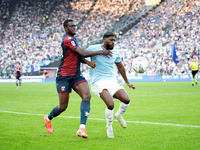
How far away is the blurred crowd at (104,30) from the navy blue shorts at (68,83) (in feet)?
94.2

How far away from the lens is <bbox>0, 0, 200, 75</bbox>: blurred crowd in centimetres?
3578

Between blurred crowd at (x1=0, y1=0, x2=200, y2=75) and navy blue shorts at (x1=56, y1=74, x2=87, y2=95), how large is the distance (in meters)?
28.7

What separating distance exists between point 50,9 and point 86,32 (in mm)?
9469

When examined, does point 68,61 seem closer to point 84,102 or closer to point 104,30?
point 84,102

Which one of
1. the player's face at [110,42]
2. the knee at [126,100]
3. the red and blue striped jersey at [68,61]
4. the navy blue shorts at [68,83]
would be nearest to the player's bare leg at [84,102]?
the navy blue shorts at [68,83]

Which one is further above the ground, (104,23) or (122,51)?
(104,23)

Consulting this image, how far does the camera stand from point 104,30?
146 feet

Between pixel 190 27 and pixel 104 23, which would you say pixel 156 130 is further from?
pixel 104 23

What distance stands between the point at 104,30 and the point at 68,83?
39195 millimetres

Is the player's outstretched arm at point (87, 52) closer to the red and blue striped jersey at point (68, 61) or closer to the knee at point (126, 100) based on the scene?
the red and blue striped jersey at point (68, 61)

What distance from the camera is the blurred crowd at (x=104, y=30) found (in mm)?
35781

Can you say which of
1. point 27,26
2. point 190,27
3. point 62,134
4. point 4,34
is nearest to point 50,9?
point 27,26

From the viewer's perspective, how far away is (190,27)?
3641 centimetres

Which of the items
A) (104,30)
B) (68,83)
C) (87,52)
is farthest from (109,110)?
(104,30)
